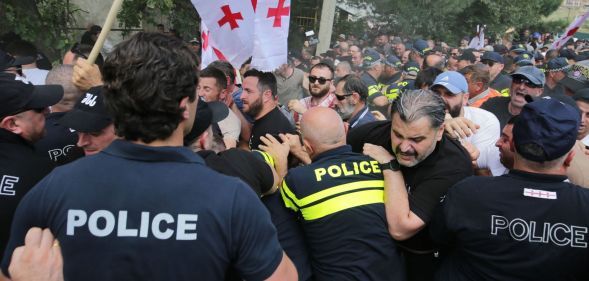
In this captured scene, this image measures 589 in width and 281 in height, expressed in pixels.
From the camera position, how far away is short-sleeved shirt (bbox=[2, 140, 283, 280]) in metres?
1.46

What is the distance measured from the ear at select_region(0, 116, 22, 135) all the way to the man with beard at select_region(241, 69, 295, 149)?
2323 millimetres

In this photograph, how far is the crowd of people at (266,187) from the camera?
1.48 m

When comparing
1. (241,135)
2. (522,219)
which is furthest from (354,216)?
(241,135)

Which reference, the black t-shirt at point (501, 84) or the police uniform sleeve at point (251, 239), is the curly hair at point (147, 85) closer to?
the police uniform sleeve at point (251, 239)

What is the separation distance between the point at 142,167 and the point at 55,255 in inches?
15.4

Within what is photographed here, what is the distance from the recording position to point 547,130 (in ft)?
7.43

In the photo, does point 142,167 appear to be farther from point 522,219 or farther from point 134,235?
point 522,219

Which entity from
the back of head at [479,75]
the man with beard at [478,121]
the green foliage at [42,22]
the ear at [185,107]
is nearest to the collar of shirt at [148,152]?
the ear at [185,107]

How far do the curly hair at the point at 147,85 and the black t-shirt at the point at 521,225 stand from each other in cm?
148

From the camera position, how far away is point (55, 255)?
1.51 meters

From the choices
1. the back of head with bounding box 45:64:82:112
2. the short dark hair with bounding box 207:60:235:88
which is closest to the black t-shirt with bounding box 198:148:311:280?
the back of head with bounding box 45:64:82:112

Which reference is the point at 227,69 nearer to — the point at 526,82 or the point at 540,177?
the point at 526,82

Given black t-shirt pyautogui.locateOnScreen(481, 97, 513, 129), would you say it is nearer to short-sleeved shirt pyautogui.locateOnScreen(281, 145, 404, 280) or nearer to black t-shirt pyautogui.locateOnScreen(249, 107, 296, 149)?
black t-shirt pyautogui.locateOnScreen(249, 107, 296, 149)

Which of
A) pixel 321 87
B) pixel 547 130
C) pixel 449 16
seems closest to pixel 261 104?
pixel 321 87
